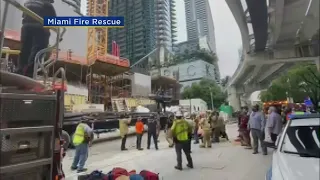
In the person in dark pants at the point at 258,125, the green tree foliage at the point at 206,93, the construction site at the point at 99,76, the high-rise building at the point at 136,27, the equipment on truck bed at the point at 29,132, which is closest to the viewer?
the equipment on truck bed at the point at 29,132

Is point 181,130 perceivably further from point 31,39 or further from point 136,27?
point 31,39

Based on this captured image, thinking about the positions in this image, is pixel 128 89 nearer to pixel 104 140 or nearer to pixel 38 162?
pixel 104 140

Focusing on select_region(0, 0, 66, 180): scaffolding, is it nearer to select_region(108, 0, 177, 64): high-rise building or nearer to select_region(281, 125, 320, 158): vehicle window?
select_region(108, 0, 177, 64): high-rise building

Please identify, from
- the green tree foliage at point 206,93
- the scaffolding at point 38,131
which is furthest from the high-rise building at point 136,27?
the green tree foliage at point 206,93

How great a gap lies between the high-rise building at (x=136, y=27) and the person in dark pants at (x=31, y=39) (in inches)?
54.3

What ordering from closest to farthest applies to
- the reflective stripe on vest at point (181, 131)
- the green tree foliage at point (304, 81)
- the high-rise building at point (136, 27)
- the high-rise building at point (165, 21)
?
the green tree foliage at point (304, 81), the high-rise building at point (165, 21), the high-rise building at point (136, 27), the reflective stripe on vest at point (181, 131)

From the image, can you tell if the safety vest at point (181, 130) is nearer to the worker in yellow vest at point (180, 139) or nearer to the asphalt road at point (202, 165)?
the worker in yellow vest at point (180, 139)

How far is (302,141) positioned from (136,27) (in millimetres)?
3641

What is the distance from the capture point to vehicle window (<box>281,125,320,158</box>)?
196 cm

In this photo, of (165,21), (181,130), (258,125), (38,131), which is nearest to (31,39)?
(165,21)

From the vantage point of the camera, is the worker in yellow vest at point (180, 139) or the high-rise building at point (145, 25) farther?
the worker in yellow vest at point (180, 139)

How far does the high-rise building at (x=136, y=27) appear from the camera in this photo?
4.43 meters

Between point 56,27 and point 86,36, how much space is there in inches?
1325

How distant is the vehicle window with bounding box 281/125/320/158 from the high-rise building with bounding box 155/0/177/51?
2.25 meters
